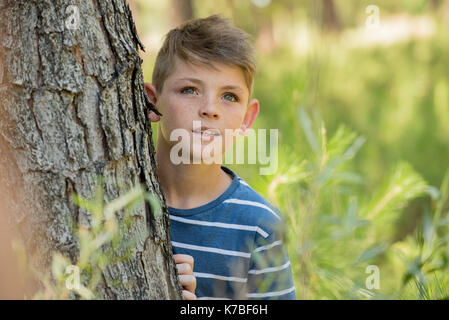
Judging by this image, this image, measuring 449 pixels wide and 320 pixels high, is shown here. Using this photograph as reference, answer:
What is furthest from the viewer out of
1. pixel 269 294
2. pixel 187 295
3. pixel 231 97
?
pixel 231 97

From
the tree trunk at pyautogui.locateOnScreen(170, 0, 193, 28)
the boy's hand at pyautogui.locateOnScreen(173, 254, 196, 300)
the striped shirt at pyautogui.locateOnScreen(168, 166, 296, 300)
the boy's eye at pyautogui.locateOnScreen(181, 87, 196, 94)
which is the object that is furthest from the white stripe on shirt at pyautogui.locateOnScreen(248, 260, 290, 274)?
the tree trunk at pyautogui.locateOnScreen(170, 0, 193, 28)

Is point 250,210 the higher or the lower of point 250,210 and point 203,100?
the lower

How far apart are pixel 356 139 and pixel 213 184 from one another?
2001 mm

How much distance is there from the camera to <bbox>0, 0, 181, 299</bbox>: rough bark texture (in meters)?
0.72

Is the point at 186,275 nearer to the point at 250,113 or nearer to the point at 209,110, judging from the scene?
the point at 209,110

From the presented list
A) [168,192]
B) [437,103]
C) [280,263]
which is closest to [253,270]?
[280,263]

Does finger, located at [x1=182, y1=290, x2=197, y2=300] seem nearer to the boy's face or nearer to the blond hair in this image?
the boy's face

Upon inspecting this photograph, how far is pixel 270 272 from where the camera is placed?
3.37ft

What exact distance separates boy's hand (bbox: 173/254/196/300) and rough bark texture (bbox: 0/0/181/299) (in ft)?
0.42

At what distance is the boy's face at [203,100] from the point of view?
1.06 metres

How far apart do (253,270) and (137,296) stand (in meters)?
0.34

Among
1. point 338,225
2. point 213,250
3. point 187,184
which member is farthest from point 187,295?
point 338,225

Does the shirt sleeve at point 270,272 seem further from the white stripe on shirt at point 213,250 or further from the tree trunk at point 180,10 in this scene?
the tree trunk at point 180,10

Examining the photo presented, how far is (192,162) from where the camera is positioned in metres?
1.12
